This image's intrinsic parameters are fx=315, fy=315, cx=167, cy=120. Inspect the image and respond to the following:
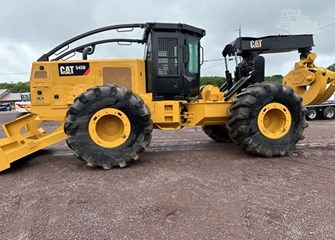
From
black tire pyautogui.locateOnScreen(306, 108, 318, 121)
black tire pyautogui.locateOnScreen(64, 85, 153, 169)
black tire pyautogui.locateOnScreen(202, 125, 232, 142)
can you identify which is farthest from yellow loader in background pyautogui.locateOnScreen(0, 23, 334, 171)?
black tire pyautogui.locateOnScreen(306, 108, 318, 121)

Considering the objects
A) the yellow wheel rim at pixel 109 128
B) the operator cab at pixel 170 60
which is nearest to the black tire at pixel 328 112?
the operator cab at pixel 170 60

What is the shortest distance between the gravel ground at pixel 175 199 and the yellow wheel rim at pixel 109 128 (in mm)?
529

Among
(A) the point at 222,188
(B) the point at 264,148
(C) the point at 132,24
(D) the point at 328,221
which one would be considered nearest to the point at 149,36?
(C) the point at 132,24

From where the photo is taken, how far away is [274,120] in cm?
646

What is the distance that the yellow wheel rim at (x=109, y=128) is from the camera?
5477 mm

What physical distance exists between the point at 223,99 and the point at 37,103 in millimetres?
3874

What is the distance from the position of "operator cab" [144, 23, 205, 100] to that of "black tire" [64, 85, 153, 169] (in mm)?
1038

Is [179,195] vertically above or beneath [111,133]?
beneath

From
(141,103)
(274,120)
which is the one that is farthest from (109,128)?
(274,120)

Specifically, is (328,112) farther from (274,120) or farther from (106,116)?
(106,116)

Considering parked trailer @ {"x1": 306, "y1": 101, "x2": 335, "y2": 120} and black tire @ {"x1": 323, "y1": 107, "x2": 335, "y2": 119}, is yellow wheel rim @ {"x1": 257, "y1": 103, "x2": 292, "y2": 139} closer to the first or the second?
parked trailer @ {"x1": 306, "y1": 101, "x2": 335, "y2": 120}

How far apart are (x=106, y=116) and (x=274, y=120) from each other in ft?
11.1

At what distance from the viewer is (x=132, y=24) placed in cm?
650

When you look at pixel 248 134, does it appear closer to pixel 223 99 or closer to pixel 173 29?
pixel 223 99
